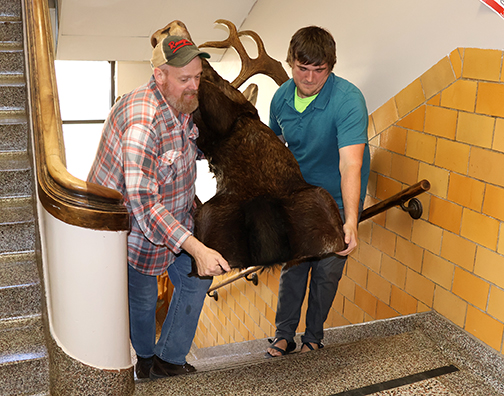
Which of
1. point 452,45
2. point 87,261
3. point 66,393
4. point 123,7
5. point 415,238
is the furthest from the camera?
point 123,7

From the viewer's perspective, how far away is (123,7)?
4.04m

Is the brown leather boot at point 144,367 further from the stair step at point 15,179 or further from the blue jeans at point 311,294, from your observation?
the stair step at point 15,179

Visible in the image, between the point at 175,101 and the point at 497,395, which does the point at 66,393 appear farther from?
the point at 497,395

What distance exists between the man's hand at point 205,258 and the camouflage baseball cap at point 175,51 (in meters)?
0.60

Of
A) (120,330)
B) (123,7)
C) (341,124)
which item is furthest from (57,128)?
(123,7)

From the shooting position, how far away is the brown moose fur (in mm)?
1811

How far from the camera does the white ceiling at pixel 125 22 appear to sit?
4.01m

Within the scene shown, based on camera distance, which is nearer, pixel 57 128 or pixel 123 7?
pixel 57 128

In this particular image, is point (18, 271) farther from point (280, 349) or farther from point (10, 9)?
point (10, 9)

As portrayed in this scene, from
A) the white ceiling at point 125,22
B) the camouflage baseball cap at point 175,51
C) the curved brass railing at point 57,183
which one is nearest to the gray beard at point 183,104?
the camouflage baseball cap at point 175,51

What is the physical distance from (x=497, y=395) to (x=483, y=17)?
63.0 inches

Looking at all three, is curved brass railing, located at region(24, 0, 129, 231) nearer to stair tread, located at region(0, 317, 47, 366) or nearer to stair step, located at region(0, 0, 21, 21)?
stair tread, located at region(0, 317, 47, 366)

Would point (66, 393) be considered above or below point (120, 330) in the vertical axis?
below

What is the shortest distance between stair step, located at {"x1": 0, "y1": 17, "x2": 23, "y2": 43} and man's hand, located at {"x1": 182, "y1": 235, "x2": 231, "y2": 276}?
2166 mm
